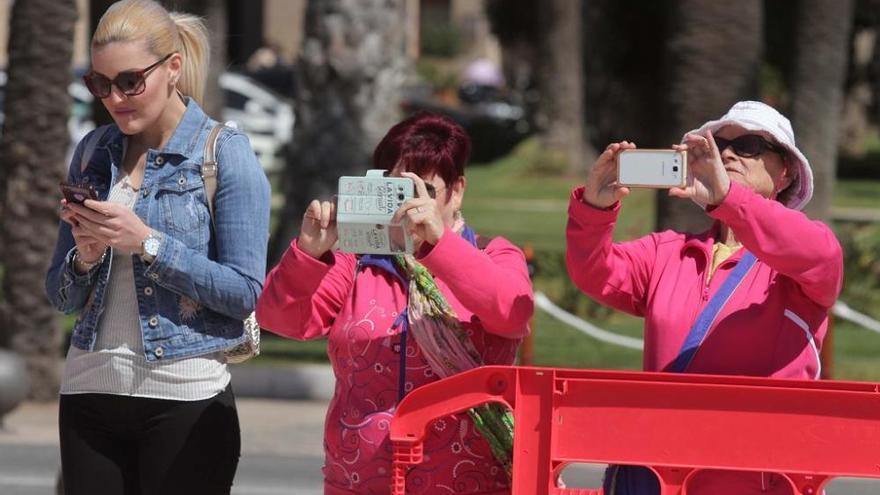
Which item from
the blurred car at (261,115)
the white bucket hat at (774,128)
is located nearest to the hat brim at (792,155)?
the white bucket hat at (774,128)

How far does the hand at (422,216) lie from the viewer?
3.44m

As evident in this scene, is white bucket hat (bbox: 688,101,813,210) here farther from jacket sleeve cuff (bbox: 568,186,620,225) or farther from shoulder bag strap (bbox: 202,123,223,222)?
shoulder bag strap (bbox: 202,123,223,222)

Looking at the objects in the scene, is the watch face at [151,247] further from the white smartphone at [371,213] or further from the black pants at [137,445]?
the white smartphone at [371,213]

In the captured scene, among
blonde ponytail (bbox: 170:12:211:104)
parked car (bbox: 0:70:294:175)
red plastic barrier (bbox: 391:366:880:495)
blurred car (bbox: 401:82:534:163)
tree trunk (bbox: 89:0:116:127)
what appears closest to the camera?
red plastic barrier (bbox: 391:366:880:495)

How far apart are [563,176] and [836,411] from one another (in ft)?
78.3

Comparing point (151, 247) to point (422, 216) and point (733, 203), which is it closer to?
point (422, 216)

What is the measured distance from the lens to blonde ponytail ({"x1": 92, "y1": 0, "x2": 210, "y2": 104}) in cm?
394

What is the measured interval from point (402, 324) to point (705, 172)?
823 millimetres

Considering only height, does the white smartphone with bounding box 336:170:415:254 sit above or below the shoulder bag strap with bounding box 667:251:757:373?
above

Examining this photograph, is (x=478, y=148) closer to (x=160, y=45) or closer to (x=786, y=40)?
(x=786, y=40)

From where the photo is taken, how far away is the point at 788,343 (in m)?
3.67

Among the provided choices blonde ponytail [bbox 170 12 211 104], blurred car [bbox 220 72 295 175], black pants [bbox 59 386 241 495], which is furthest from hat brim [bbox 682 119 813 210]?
blurred car [bbox 220 72 295 175]

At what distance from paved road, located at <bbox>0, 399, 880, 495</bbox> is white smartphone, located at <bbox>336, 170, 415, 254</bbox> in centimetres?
509

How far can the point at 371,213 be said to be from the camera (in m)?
3.39
